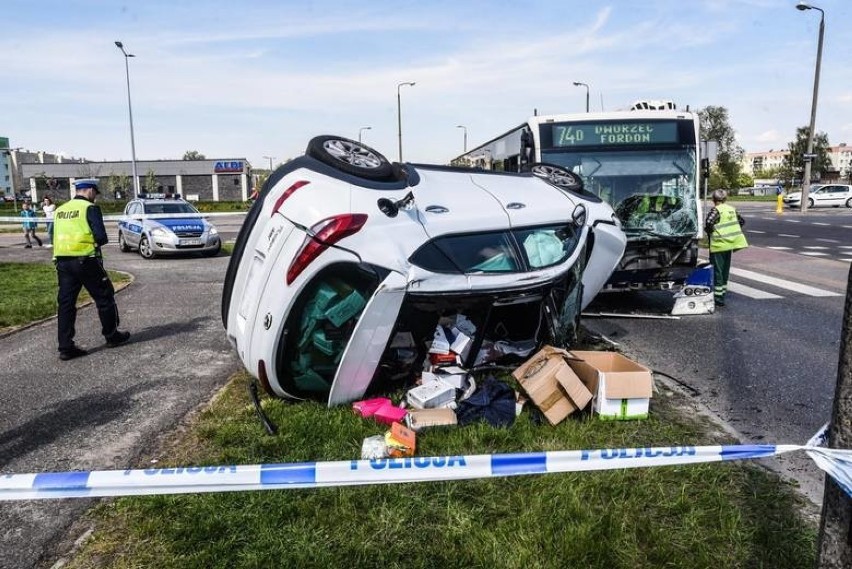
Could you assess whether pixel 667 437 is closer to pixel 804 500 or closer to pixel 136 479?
pixel 804 500

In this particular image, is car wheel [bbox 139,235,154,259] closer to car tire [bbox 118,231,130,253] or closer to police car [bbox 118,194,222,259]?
police car [bbox 118,194,222,259]

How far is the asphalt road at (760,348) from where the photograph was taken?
4680mm

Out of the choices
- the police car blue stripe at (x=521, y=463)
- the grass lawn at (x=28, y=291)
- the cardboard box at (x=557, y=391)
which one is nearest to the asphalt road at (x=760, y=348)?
the cardboard box at (x=557, y=391)

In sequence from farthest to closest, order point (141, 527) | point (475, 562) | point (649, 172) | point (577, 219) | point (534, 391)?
point (649, 172)
point (577, 219)
point (534, 391)
point (141, 527)
point (475, 562)

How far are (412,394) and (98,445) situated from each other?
216 cm

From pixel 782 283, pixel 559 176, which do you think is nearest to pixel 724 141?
pixel 782 283

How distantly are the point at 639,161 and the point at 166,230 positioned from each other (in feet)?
39.1

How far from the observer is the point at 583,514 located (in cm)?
314

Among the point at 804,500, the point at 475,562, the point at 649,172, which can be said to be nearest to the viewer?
the point at 475,562

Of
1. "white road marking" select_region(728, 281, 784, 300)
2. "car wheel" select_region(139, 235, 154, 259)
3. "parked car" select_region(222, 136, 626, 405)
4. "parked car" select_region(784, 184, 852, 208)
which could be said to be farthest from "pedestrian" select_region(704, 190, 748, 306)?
"parked car" select_region(784, 184, 852, 208)

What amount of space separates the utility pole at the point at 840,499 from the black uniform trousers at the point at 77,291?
6592 mm

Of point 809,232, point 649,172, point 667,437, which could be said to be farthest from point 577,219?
point 809,232

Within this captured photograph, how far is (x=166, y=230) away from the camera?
1606cm

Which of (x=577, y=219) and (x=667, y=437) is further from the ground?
(x=577, y=219)
